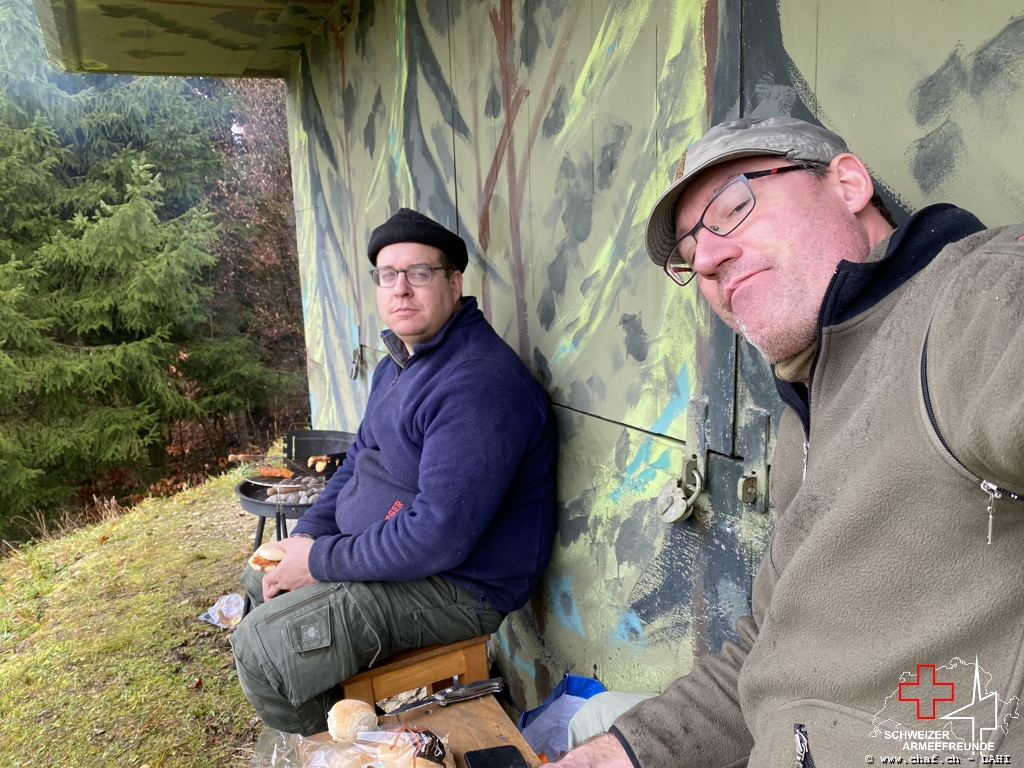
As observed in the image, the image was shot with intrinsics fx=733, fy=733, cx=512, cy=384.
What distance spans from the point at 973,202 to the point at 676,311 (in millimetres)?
826

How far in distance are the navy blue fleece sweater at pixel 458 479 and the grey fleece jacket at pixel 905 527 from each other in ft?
4.02

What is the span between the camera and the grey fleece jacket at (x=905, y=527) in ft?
2.94

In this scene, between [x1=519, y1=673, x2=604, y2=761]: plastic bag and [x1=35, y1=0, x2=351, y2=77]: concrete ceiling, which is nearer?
[x1=519, y1=673, x2=604, y2=761]: plastic bag

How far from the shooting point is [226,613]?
189 inches

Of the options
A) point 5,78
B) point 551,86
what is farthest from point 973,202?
point 5,78

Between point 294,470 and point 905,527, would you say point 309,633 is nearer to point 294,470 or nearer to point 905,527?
point 294,470

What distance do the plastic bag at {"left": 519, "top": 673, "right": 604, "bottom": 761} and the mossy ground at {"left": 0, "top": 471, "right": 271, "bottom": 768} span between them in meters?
1.68

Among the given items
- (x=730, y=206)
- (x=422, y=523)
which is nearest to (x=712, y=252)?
(x=730, y=206)

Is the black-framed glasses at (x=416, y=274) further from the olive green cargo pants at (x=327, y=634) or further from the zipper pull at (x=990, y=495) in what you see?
the zipper pull at (x=990, y=495)

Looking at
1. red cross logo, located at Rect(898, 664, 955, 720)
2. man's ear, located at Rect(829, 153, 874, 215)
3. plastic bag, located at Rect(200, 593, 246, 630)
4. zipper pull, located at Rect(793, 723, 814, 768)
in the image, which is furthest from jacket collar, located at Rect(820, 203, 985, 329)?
plastic bag, located at Rect(200, 593, 246, 630)

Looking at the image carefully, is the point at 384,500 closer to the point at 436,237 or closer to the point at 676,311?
the point at 436,237

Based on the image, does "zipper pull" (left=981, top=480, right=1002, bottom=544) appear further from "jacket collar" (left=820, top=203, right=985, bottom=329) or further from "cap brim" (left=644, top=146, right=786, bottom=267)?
"cap brim" (left=644, top=146, right=786, bottom=267)

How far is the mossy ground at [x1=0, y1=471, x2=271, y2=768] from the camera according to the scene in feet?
11.8

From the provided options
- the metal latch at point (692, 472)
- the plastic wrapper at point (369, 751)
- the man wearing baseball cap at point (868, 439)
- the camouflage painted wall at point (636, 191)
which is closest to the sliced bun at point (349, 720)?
the plastic wrapper at point (369, 751)
